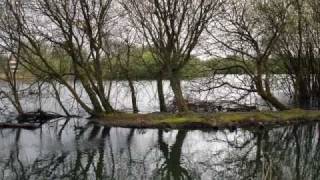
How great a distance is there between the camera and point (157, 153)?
1928 centimetres

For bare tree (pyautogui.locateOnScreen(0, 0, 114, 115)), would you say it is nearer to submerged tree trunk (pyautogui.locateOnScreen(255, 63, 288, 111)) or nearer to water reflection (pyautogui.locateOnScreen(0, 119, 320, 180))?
water reflection (pyautogui.locateOnScreen(0, 119, 320, 180))

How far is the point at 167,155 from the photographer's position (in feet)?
62.3

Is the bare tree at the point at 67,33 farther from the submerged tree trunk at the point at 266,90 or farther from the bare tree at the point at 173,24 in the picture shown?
the submerged tree trunk at the point at 266,90

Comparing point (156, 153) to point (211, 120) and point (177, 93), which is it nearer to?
point (211, 120)

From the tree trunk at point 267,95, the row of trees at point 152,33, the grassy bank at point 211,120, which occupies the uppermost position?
the row of trees at point 152,33

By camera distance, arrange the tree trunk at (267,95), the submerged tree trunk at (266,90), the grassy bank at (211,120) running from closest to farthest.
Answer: the grassy bank at (211,120)
the submerged tree trunk at (266,90)
the tree trunk at (267,95)

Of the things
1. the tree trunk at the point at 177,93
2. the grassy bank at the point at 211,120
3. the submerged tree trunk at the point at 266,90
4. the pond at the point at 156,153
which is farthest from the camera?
the submerged tree trunk at the point at 266,90

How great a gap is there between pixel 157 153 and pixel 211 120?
6.77 m

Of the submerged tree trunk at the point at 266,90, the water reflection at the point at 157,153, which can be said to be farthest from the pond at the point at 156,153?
the submerged tree trunk at the point at 266,90

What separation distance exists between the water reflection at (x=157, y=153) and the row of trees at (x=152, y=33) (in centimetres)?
432

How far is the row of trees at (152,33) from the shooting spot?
89.1 feet

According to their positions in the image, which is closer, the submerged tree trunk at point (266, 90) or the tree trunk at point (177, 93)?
the tree trunk at point (177, 93)

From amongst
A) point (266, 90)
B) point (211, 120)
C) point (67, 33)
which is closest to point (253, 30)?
point (266, 90)

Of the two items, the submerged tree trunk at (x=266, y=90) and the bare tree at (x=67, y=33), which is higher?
the bare tree at (x=67, y=33)
